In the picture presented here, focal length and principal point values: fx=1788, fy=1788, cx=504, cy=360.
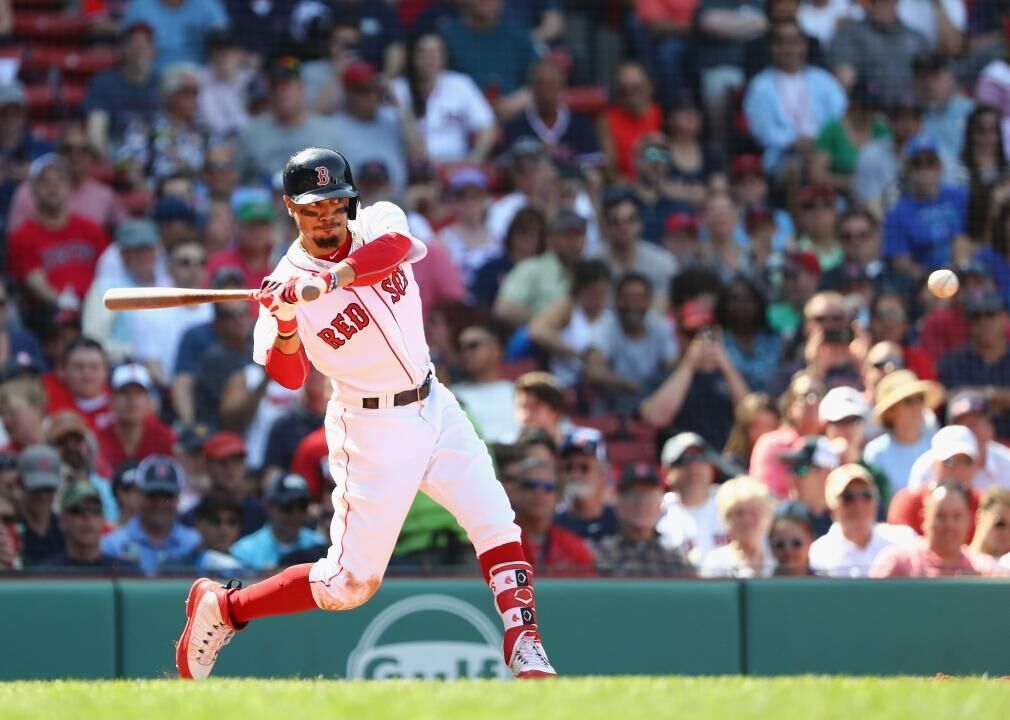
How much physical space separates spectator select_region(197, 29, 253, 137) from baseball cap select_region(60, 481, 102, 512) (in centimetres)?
358

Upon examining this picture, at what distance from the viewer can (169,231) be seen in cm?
934

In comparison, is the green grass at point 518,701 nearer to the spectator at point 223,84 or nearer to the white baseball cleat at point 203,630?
the white baseball cleat at point 203,630

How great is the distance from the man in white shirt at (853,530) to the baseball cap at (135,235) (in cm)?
377

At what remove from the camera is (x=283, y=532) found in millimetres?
7262

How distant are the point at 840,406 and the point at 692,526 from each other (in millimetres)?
950

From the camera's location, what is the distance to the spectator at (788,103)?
418 inches

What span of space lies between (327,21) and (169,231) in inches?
80.5

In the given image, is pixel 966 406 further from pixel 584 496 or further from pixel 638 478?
pixel 584 496

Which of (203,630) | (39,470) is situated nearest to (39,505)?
(39,470)

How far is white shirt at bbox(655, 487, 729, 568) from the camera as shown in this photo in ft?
25.0

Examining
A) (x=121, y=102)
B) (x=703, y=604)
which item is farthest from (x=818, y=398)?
(x=121, y=102)

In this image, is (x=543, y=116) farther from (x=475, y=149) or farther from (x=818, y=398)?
(x=818, y=398)

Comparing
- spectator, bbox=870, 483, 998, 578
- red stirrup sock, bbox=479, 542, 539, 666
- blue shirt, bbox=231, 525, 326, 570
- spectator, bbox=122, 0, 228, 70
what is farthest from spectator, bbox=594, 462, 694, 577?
spectator, bbox=122, 0, 228, 70

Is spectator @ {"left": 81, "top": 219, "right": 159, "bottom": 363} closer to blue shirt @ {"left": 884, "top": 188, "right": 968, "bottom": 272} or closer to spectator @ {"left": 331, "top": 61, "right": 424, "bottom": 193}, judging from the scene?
spectator @ {"left": 331, "top": 61, "right": 424, "bottom": 193}
